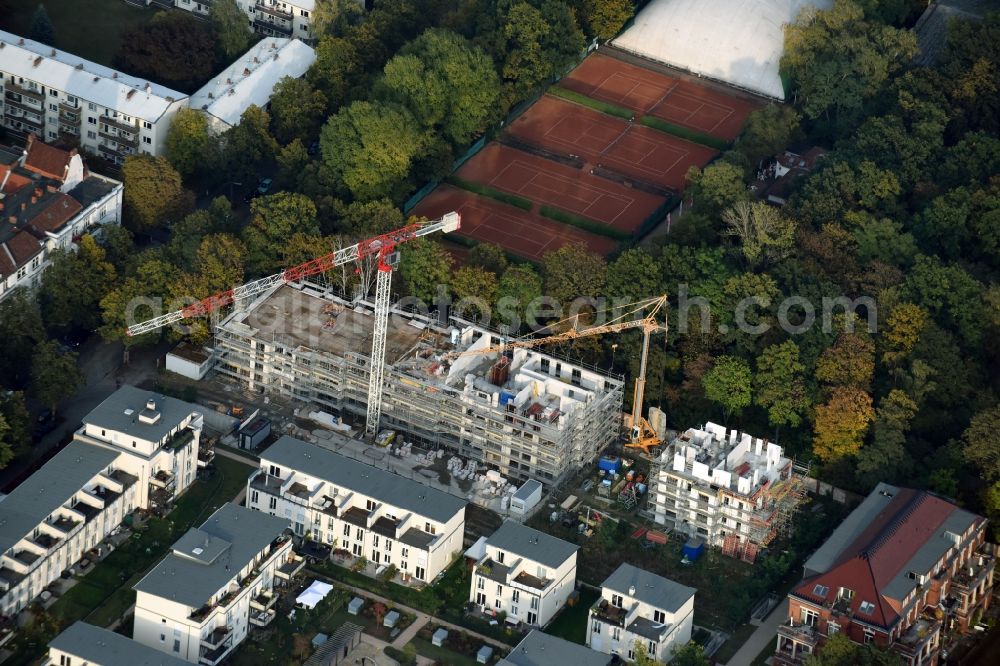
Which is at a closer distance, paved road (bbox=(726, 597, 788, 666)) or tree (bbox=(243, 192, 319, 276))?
paved road (bbox=(726, 597, 788, 666))

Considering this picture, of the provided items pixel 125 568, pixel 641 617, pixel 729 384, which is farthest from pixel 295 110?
pixel 641 617

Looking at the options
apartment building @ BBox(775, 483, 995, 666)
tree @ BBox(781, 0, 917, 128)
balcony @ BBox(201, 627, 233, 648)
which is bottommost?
balcony @ BBox(201, 627, 233, 648)

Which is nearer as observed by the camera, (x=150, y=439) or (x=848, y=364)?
(x=150, y=439)

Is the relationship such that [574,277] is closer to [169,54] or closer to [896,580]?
[896,580]

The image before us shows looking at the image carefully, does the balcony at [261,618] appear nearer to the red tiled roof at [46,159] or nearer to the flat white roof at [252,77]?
the red tiled roof at [46,159]

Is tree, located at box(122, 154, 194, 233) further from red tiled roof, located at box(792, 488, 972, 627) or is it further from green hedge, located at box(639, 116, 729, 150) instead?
red tiled roof, located at box(792, 488, 972, 627)

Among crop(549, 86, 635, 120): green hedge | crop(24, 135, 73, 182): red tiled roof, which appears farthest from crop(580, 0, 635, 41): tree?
crop(24, 135, 73, 182): red tiled roof

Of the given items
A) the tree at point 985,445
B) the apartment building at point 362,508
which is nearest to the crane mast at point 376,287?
the apartment building at point 362,508
